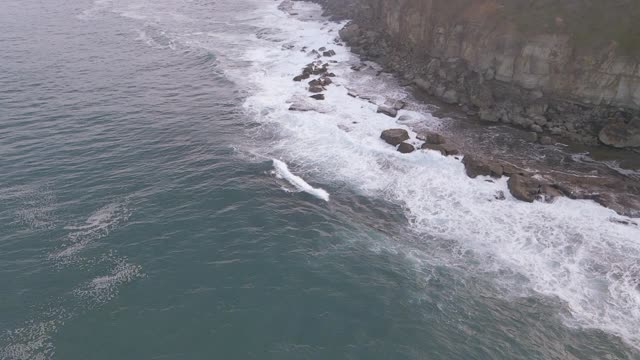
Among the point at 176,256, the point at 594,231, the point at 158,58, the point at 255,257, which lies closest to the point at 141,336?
the point at 176,256

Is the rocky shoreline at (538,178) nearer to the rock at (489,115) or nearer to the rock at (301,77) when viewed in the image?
the rock at (489,115)

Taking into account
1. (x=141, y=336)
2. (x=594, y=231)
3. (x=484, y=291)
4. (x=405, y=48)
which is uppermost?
(x=405, y=48)

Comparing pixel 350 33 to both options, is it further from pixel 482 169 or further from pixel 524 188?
pixel 524 188

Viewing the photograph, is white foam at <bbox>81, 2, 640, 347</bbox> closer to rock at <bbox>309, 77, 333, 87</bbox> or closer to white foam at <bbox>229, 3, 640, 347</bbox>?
white foam at <bbox>229, 3, 640, 347</bbox>

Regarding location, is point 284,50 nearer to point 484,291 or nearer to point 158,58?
point 158,58

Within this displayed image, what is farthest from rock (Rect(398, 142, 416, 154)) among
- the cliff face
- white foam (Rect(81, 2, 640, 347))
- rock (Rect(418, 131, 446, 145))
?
the cliff face

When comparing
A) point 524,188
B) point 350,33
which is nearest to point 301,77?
point 350,33

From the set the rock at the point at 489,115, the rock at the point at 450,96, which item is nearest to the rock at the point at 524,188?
the rock at the point at 489,115
